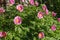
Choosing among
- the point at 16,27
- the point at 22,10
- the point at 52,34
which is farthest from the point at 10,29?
the point at 52,34

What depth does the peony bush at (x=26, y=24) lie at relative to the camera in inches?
135

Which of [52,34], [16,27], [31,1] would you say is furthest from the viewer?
[31,1]

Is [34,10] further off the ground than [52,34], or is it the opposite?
[34,10]

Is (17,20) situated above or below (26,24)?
above

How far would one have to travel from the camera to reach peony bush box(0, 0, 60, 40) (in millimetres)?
3434

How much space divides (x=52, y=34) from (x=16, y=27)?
1.91ft

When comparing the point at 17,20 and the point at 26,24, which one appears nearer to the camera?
the point at 17,20

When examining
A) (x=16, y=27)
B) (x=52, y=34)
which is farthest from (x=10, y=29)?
(x=52, y=34)

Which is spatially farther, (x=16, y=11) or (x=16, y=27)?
(x=16, y=11)

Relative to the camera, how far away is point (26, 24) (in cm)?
360

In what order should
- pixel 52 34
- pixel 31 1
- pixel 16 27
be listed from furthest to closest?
1. pixel 31 1
2. pixel 52 34
3. pixel 16 27

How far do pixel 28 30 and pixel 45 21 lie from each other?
355mm

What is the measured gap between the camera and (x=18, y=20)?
11.4 ft

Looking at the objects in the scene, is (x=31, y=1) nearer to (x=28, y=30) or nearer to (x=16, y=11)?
(x=16, y=11)
